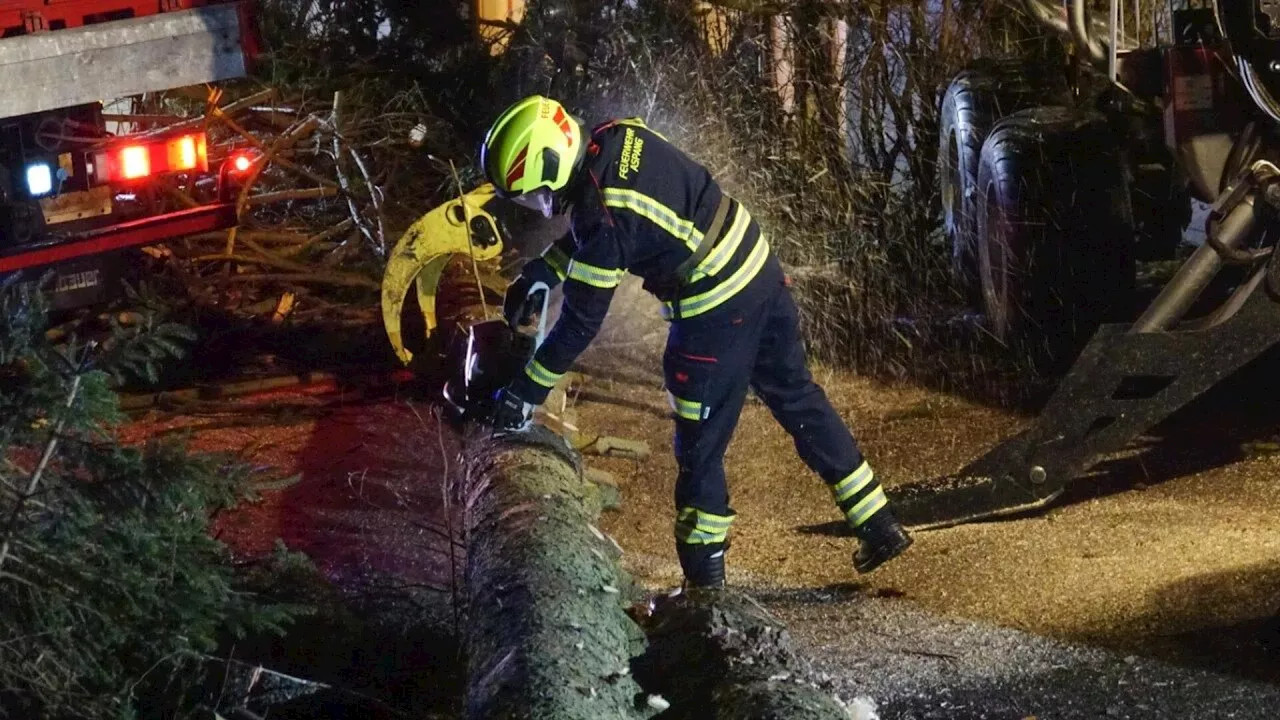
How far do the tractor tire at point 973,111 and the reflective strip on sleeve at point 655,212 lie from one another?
311 cm

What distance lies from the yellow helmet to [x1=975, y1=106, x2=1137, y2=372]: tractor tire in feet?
9.47

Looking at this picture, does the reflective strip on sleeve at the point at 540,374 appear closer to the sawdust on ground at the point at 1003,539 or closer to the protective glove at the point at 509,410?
the protective glove at the point at 509,410

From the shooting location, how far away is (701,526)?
16.5ft

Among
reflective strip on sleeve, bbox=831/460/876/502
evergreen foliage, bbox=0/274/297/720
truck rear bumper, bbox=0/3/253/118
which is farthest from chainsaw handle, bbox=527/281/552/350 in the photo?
truck rear bumper, bbox=0/3/253/118

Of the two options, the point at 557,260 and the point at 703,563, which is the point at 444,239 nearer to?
the point at 557,260

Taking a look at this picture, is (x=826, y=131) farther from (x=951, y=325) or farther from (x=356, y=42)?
(x=356, y=42)

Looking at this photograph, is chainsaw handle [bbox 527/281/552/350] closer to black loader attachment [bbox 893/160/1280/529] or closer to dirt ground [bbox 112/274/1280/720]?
dirt ground [bbox 112/274/1280/720]

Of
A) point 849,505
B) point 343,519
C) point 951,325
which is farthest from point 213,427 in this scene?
point 951,325

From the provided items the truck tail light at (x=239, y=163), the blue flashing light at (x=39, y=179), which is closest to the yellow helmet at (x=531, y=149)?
the blue flashing light at (x=39, y=179)

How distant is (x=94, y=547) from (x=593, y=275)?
1.78 m

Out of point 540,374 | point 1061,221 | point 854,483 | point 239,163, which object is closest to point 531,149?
point 540,374

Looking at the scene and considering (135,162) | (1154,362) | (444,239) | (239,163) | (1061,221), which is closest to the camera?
(1154,362)

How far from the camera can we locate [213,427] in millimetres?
7207

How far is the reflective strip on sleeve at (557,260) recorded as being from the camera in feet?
15.9
